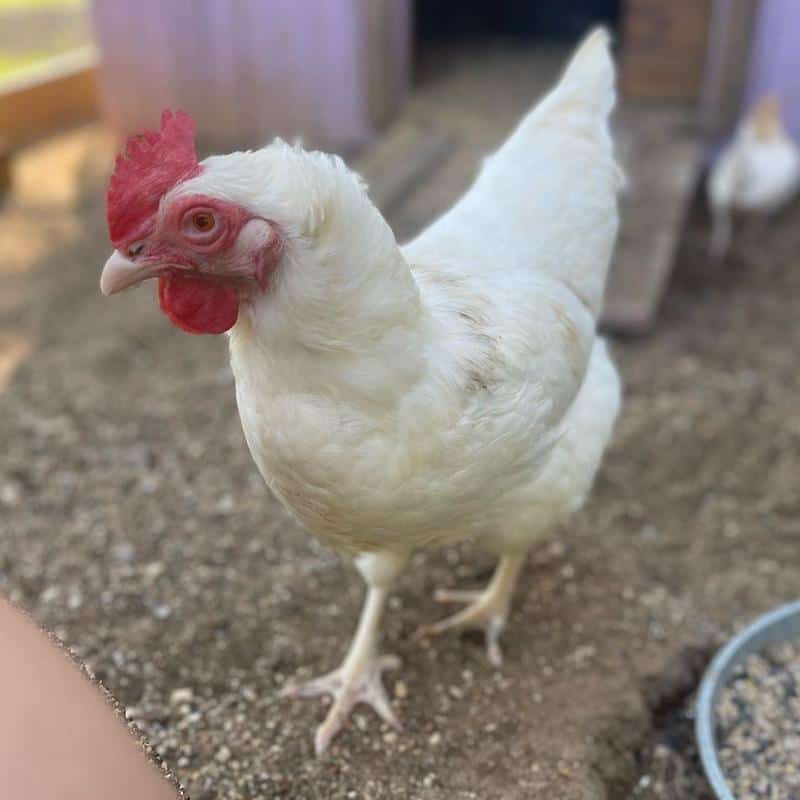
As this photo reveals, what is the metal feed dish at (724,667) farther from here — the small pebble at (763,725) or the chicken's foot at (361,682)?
the chicken's foot at (361,682)

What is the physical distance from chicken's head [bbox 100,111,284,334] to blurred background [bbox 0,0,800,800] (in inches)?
45.3

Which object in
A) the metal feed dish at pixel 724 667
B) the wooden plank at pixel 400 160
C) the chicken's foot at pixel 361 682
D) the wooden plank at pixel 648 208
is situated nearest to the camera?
the metal feed dish at pixel 724 667

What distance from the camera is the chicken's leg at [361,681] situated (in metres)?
2.07

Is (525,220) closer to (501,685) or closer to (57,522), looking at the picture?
(501,685)

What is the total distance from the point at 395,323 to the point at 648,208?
298 cm

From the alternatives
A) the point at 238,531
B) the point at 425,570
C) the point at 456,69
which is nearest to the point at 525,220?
the point at 425,570

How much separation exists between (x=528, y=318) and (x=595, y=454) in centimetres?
44

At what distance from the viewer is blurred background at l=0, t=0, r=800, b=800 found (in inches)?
83.9

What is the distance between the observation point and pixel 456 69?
5.40 metres

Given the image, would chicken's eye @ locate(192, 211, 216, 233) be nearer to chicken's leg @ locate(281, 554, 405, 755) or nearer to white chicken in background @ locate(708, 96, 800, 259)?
chicken's leg @ locate(281, 554, 405, 755)

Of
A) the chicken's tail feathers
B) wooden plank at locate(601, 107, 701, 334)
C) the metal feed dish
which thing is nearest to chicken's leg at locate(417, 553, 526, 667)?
the metal feed dish

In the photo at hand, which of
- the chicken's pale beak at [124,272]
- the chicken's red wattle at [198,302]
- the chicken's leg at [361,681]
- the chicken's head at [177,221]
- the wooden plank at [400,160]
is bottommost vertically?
the chicken's leg at [361,681]

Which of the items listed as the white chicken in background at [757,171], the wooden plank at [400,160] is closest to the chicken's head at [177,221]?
the wooden plank at [400,160]

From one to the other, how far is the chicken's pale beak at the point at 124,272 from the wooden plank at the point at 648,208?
2.59 m
